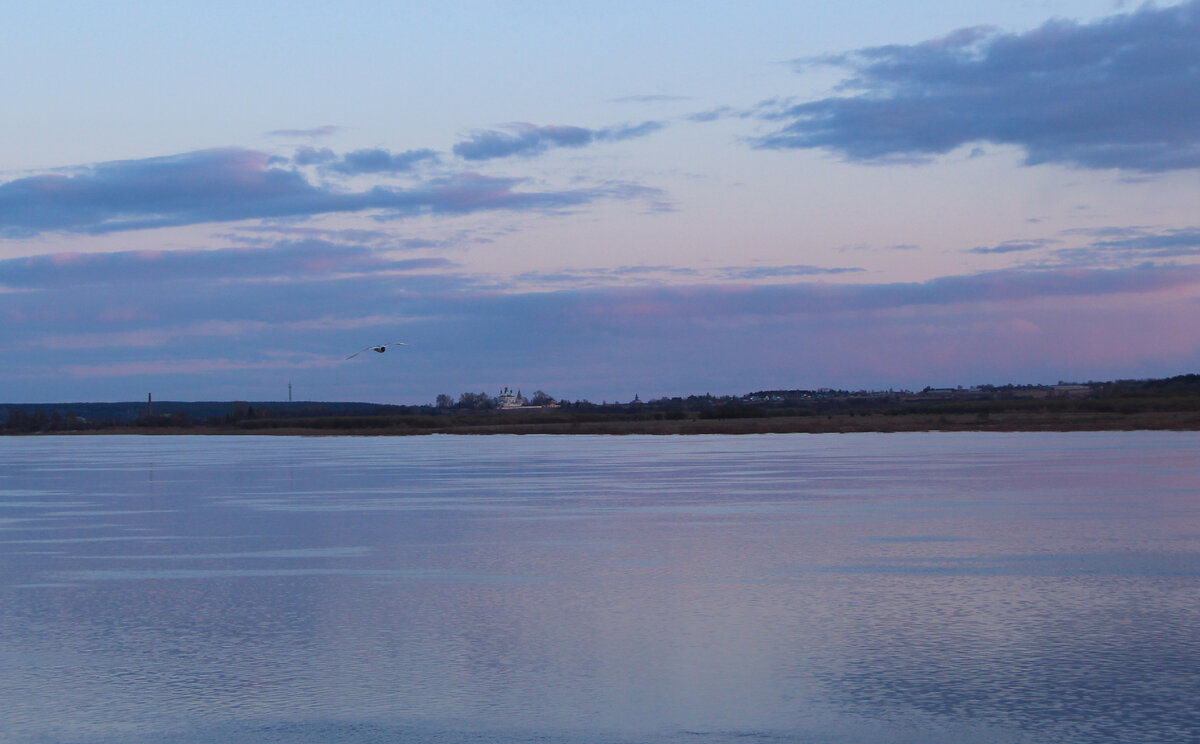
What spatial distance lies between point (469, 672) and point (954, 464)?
30.8m

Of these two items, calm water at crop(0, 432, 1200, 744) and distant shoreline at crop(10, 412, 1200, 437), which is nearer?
calm water at crop(0, 432, 1200, 744)

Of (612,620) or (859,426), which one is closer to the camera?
(612,620)

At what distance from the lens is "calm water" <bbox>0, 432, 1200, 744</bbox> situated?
8.52 m

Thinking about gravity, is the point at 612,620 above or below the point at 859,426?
below

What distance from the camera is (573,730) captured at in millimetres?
8250

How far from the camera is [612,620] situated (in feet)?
40.0

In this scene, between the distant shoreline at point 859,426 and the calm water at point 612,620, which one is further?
the distant shoreline at point 859,426

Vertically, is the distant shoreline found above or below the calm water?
above

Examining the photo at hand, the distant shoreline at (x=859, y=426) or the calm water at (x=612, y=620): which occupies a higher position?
the distant shoreline at (x=859, y=426)

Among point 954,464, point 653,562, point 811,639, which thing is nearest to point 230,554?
point 653,562

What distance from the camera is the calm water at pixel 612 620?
8523 millimetres

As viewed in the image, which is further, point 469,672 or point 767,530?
point 767,530

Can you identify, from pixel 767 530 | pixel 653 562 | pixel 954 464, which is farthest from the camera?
pixel 954 464

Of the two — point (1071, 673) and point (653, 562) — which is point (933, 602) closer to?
point (1071, 673)
